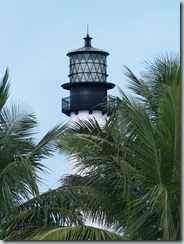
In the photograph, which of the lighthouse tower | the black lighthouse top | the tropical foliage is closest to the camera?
the tropical foliage

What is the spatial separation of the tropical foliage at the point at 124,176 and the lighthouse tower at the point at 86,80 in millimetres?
24461

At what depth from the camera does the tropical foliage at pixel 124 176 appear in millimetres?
10516

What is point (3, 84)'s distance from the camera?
11.6 metres

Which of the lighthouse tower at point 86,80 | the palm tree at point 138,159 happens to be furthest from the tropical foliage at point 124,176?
the lighthouse tower at point 86,80

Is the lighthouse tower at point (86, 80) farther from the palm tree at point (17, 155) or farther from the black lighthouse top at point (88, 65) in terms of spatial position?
the palm tree at point (17, 155)

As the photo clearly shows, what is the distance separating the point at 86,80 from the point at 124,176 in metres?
27.6

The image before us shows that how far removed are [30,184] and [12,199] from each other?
32cm

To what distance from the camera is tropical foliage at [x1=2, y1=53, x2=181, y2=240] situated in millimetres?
10516

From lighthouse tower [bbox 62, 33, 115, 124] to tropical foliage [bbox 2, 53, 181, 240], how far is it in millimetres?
24461

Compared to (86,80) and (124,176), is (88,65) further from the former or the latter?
(124,176)

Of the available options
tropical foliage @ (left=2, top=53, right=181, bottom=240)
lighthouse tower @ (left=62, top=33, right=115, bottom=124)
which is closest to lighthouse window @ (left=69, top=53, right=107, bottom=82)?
lighthouse tower @ (left=62, top=33, right=115, bottom=124)

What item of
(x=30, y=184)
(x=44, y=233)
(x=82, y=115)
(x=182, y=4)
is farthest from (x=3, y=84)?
(x=82, y=115)

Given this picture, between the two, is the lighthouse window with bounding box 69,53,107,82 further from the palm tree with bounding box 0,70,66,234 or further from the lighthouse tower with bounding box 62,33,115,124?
the palm tree with bounding box 0,70,66,234

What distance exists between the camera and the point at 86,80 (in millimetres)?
38625
